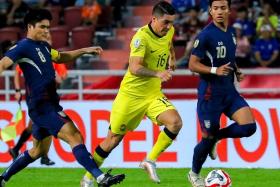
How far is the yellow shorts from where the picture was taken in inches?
527

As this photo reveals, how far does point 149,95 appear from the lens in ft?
44.6

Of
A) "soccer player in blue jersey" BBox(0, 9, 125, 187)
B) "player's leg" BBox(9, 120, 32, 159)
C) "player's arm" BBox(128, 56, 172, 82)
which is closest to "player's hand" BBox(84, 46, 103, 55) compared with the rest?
"soccer player in blue jersey" BBox(0, 9, 125, 187)

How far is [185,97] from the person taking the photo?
717 inches

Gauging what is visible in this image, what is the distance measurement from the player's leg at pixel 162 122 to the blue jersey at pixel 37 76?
1335mm

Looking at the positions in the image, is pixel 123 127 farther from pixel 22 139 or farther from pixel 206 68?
pixel 22 139

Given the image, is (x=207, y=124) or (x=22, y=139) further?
(x=22, y=139)

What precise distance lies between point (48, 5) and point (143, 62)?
10.7 m

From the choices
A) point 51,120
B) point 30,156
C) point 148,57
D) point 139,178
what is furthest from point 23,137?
point 51,120

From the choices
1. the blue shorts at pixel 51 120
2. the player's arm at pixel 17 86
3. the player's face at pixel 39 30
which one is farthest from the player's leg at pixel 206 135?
the player's arm at pixel 17 86

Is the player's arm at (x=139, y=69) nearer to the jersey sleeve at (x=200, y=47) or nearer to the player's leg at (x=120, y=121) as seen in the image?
the jersey sleeve at (x=200, y=47)

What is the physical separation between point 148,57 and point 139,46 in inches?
11.3

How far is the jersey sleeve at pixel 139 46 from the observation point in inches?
516

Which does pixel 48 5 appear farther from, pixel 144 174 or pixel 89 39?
pixel 144 174

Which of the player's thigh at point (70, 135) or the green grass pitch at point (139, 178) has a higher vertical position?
the player's thigh at point (70, 135)
